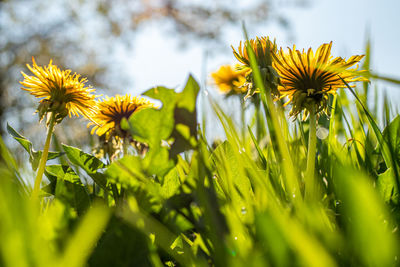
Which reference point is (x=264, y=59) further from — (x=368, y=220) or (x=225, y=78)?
(x=225, y=78)

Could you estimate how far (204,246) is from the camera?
0.89 feet

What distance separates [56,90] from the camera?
49 cm

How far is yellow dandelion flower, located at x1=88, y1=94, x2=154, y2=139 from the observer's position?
1.88ft

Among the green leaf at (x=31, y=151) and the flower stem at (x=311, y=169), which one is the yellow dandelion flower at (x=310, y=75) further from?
the green leaf at (x=31, y=151)

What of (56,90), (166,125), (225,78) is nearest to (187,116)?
(166,125)

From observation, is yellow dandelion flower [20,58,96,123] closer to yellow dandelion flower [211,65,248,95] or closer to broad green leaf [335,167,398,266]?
broad green leaf [335,167,398,266]

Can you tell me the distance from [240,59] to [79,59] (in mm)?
7613

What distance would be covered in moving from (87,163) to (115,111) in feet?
0.69

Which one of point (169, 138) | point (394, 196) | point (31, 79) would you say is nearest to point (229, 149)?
point (169, 138)

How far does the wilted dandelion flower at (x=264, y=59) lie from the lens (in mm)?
459

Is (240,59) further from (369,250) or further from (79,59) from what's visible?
(79,59)

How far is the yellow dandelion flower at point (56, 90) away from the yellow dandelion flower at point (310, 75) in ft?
0.94

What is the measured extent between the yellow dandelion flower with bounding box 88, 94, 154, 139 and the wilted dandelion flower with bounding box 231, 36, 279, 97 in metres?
0.19

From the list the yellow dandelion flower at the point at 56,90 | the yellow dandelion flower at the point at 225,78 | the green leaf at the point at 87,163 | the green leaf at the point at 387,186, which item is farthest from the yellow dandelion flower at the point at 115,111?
the yellow dandelion flower at the point at 225,78
